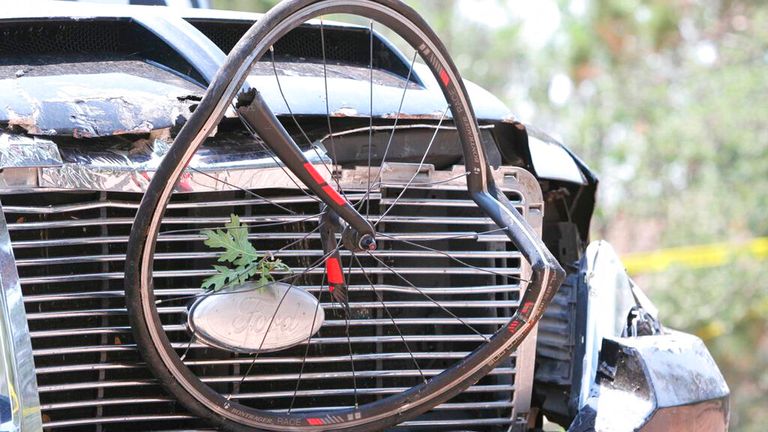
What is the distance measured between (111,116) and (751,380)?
9.78 m

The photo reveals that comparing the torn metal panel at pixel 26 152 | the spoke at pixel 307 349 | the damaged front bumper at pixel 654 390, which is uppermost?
the torn metal panel at pixel 26 152

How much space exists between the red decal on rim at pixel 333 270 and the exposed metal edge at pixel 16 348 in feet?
2.41

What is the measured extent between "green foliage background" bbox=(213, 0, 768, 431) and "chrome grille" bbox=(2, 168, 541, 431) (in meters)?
7.41

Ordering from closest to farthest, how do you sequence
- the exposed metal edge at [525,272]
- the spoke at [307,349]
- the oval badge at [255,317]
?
the oval badge at [255,317] → the spoke at [307,349] → the exposed metal edge at [525,272]

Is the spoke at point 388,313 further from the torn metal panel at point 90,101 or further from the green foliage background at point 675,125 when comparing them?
the green foliage background at point 675,125

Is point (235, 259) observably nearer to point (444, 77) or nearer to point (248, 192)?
point (248, 192)

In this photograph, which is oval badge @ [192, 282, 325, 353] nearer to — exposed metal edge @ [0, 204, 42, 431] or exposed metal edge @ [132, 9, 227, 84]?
exposed metal edge @ [0, 204, 42, 431]

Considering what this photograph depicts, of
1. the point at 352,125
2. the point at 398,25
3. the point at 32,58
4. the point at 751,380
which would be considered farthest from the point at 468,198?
the point at 751,380

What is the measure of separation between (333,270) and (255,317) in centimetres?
23

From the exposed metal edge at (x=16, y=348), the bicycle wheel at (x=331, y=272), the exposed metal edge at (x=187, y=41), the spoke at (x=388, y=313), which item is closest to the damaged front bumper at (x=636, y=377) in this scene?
the bicycle wheel at (x=331, y=272)

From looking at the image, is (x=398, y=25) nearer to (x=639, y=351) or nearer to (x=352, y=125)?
(x=352, y=125)

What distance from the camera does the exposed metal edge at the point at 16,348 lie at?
7.19 feet

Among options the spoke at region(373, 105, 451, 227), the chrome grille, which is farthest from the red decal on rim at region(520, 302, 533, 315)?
the spoke at region(373, 105, 451, 227)

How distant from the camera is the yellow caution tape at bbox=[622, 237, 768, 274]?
411 inches
